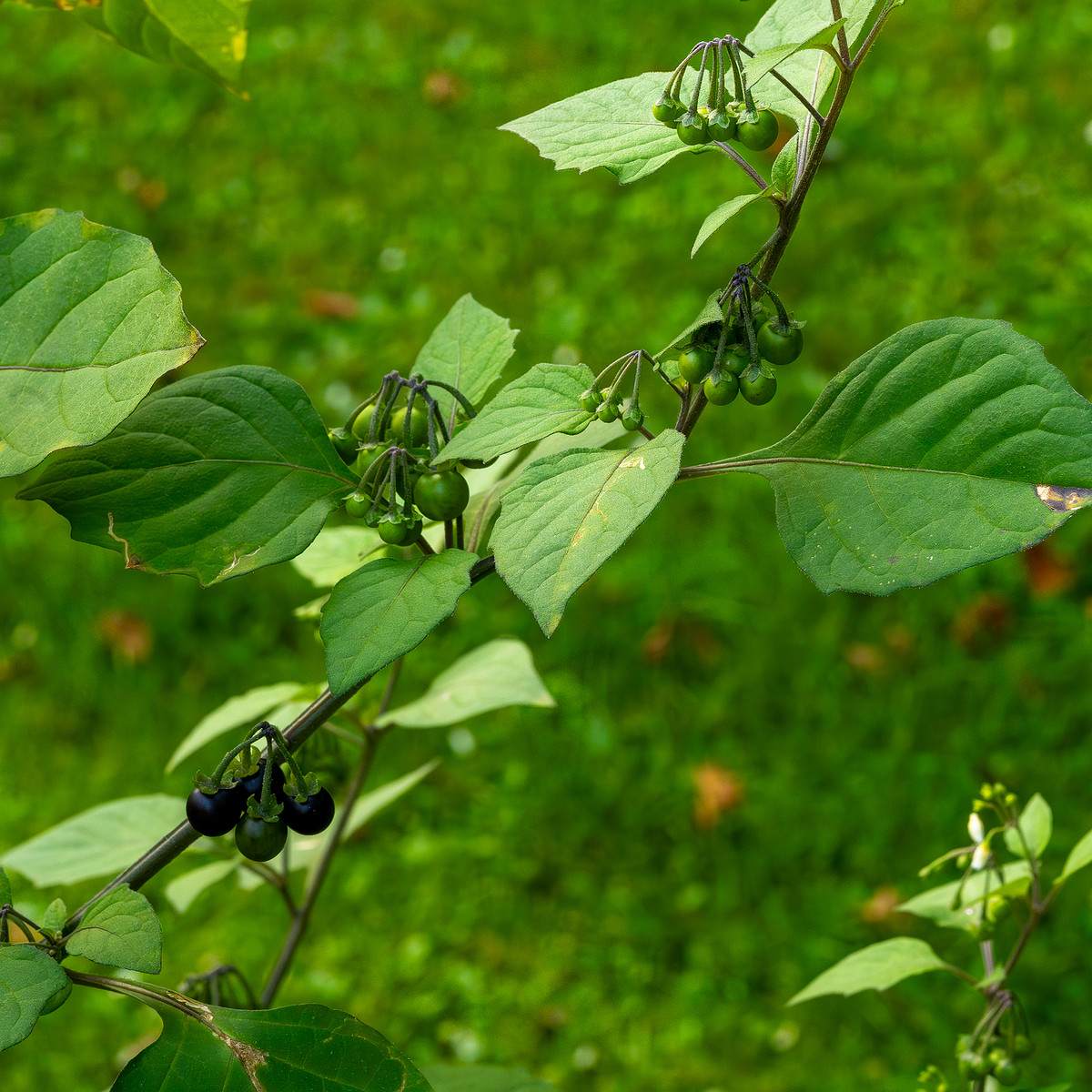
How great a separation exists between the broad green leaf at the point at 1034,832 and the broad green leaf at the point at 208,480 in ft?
3.34

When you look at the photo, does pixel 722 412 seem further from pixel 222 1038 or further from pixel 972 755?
pixel 222 1038

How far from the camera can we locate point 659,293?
12.3 ft

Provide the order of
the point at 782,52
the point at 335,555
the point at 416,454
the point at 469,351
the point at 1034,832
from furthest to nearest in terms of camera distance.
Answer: the point at 1034,832 → the point at 335,555 → the point at 469,351 → the point at 416,454 → the point at 782,52

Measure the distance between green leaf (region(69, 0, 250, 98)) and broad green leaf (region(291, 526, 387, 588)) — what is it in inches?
19.3

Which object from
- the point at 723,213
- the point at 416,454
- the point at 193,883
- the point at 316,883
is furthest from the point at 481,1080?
the point at 723,213

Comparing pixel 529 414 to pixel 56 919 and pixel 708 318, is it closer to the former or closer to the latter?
pixel 708 318

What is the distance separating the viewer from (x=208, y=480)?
94cm

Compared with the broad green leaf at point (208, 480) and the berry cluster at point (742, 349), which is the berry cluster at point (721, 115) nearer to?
the berry cluster at point (742, 349)

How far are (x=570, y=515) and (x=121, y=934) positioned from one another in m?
0.46

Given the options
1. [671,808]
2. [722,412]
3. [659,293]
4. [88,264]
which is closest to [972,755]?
[671,808]

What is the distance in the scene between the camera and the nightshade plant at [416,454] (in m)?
0.82

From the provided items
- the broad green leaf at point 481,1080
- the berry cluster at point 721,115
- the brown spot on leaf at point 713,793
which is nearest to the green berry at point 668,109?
the berry cluster at point 721,115

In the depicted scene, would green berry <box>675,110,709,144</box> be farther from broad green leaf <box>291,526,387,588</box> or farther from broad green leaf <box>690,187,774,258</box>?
broad green leaf <box>291,526,387,588</box>

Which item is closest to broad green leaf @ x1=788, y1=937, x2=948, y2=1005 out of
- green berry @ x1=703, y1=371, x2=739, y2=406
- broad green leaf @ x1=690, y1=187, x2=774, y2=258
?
green berry @ x1=703, y1=371, x2=739, y2=406
